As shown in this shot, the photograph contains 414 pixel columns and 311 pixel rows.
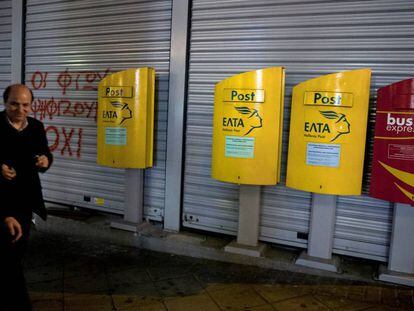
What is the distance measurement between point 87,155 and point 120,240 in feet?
5.66

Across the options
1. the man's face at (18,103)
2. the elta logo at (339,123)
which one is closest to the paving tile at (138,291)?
the man's face at (18,103)

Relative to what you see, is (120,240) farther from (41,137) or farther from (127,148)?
(41,137)

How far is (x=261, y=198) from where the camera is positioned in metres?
5.18

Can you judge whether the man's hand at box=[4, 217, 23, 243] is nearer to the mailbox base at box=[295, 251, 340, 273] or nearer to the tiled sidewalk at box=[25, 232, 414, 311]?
the tiled sidewalk at box=[25, 232, 414, 311]

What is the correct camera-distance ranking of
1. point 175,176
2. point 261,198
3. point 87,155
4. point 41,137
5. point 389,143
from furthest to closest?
point 87,155 → point 175,176 → point 261,198 → point 389,143 → point 41,137

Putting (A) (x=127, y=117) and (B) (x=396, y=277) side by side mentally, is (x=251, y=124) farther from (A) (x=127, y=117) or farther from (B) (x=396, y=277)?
(B) (x=396, y=277)

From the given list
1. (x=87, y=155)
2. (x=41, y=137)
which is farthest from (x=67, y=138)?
(x=41, y=137)

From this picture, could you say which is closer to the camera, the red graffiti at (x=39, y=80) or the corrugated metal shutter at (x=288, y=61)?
the corrugated metal shutter at (x=288, y=61)

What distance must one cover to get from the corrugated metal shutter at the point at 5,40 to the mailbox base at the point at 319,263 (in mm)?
6221

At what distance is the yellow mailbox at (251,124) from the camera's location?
4.34m

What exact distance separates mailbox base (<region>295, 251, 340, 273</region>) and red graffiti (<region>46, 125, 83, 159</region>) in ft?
13.1

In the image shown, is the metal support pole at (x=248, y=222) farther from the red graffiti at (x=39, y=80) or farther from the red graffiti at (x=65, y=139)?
the red graffiti at (x=39, y=80)

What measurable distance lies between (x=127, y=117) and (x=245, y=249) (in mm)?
2285

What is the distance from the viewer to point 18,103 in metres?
3.03
